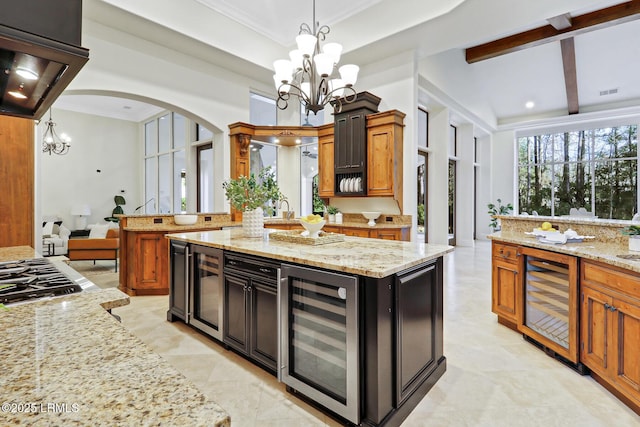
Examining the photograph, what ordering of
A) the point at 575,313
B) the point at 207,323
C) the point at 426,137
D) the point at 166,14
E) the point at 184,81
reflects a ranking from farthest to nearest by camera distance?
the point at 426,137 → the point at 184,81 → the point at 166,14 → the point at 207,323 → the point at 575,313

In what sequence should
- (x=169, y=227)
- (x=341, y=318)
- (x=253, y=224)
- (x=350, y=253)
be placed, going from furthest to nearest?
(x=169, y=227)
(x=253, y=224)
(x=350, y=253)
(x=341, y=318)

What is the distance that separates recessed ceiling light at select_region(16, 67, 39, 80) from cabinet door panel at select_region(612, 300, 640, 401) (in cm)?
313

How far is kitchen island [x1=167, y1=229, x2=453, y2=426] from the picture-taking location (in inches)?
68.7

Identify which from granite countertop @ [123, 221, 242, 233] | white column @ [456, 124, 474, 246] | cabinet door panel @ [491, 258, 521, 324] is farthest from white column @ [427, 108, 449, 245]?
granite countertop @ [123, 221, 242, 233]

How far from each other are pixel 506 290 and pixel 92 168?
1088 cm

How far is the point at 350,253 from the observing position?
2.19 metres

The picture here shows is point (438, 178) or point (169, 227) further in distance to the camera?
point (438, 178)

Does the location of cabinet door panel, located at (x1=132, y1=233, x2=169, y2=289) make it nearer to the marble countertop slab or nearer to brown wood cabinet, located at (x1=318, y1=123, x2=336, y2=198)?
brown wood cabinet, located at (x1=318, y1=123, x2=336, y2=198)

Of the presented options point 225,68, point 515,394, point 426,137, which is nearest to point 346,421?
point 515,394

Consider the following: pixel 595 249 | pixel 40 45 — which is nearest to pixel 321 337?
pixel 40 45

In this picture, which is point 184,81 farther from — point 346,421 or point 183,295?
point 346,421

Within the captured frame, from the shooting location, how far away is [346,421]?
1870 millimetres

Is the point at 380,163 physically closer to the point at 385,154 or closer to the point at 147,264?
the point at 385,154

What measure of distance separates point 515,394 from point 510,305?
3.85ft
